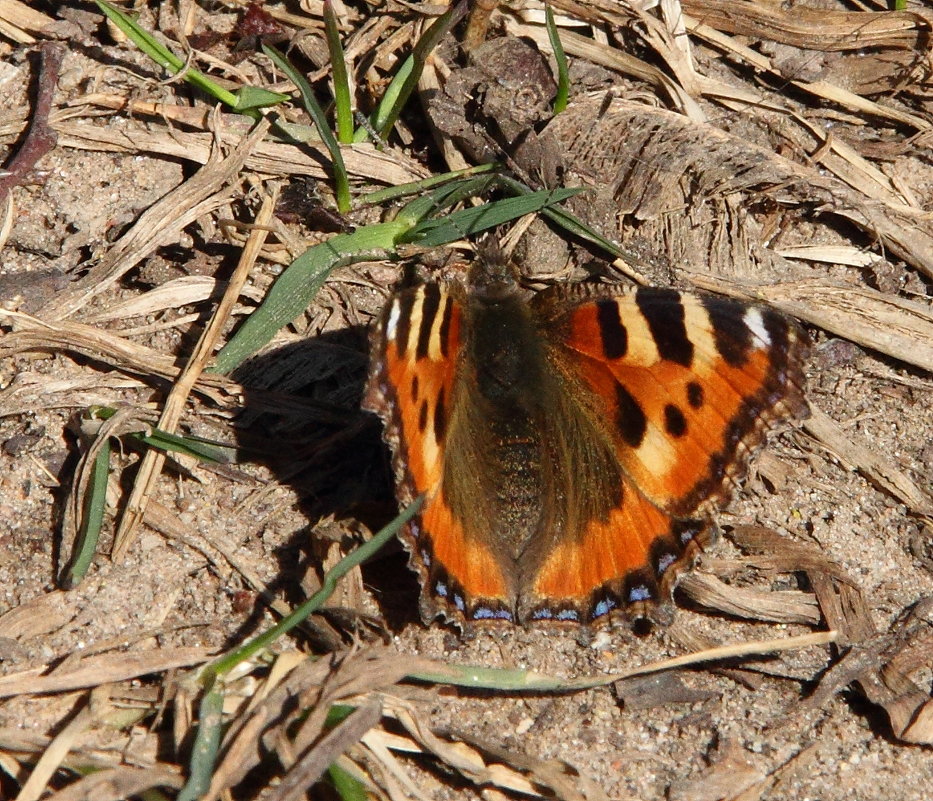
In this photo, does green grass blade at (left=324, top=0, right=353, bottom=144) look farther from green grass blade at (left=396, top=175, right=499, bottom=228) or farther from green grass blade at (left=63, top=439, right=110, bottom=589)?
green grass blade at (left=63, top=439, right=110, bottom=589)

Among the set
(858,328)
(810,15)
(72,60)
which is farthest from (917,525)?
(72,60)

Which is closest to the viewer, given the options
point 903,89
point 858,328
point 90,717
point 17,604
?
point 90,717

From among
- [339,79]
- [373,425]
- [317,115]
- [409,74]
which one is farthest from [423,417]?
[409,74]

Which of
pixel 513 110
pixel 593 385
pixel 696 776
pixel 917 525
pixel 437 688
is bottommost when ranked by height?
pixel 696 776

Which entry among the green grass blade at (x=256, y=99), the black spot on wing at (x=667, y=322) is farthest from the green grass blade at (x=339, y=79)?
the black spot on wing at (x=667, y=322)

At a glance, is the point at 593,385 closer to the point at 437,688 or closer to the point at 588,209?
the point at 588,209

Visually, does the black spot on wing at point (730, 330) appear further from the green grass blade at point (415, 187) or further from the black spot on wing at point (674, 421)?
the green grass blade at point (415, 187)
